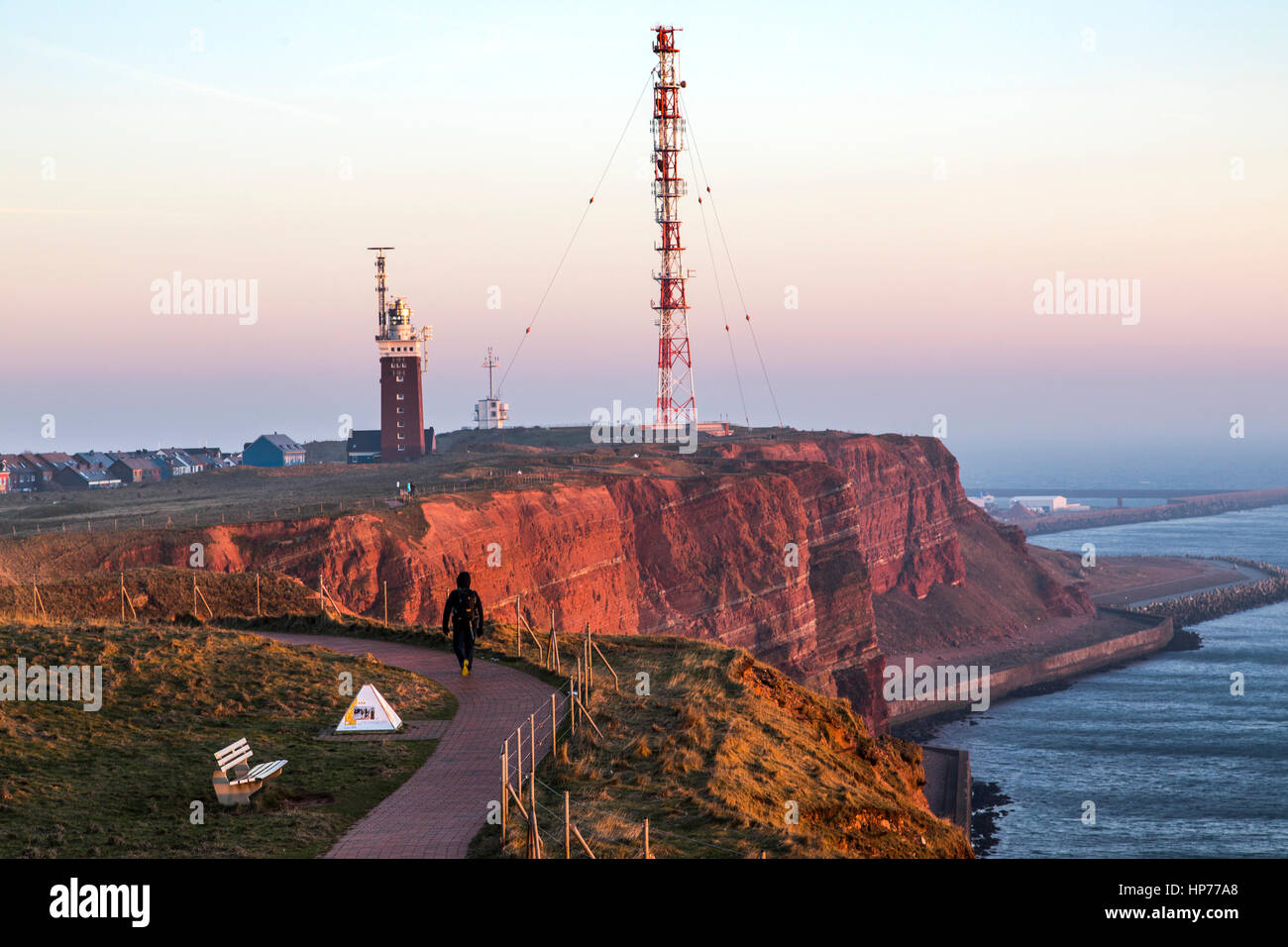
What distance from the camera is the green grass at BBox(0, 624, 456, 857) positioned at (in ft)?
49.2

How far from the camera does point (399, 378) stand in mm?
100500

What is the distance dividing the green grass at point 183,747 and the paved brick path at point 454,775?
1.17 ft

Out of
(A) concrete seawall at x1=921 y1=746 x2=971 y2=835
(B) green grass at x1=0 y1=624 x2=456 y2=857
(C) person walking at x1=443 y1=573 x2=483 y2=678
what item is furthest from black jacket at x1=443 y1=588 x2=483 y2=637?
(A) concrete seawall at x1=921 y1=746 x2=971 y2=835

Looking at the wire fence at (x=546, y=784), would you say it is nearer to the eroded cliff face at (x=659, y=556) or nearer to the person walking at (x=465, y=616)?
the person walking at (x=465, y=616)

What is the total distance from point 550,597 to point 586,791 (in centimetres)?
4367

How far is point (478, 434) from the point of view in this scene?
419ft

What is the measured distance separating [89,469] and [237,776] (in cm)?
12183

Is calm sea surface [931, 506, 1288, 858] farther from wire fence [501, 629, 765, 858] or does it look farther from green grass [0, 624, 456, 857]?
green grass [0, 624, 456, 857]

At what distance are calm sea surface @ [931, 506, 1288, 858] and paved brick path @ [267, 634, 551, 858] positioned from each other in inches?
1208

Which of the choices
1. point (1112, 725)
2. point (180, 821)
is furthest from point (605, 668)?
point (1112, 725)

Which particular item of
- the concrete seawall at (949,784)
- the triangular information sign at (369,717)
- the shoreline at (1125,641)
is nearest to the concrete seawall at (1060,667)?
the shoreline at (1125,641)

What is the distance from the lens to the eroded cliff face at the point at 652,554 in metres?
51.2

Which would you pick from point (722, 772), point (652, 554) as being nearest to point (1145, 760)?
point (652, 554)
